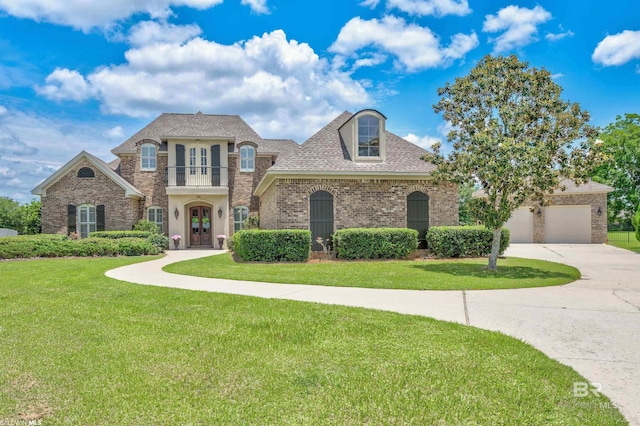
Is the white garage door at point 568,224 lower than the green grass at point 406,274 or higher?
higher

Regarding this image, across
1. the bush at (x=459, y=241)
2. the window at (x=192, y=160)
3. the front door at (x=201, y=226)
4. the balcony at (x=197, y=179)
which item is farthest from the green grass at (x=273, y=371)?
the front door at (x=201, y=226)

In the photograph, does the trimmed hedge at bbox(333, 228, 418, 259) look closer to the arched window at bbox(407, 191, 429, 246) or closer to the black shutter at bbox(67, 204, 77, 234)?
the arched window at bbox(407, 191, 429, 246)

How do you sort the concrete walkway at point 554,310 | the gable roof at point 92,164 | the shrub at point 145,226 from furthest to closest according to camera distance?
the shrub at point 145,226, the gable roof at point 92,164, the concrete walkway at point 554,310

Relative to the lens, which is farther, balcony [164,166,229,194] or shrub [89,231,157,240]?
balcony [164,166,229,194]

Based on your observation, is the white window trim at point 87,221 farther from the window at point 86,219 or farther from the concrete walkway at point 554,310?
the concrete walkway at point 554,310

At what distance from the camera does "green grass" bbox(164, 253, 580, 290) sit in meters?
9.36

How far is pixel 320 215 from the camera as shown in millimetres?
15883

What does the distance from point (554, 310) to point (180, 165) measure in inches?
829

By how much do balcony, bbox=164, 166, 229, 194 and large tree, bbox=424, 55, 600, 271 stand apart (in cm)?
1454

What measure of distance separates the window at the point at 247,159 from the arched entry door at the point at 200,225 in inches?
130

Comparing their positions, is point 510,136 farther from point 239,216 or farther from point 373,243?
point 239,216

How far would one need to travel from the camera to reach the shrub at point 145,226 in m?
22.2

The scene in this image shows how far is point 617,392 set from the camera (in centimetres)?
356

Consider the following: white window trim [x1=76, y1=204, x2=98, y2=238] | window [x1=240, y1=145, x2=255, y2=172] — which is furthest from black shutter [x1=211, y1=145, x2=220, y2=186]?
white window trim [x1=76, y1=204, x2=98, y2=238]
